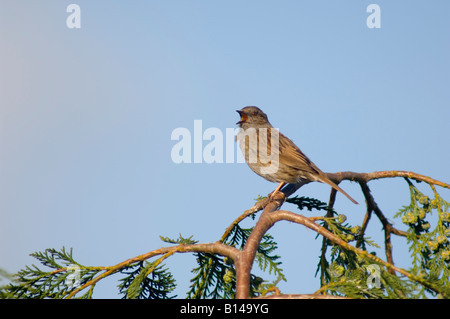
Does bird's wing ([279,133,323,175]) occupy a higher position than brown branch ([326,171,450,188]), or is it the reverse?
bird's wing ([279,133,323,175])

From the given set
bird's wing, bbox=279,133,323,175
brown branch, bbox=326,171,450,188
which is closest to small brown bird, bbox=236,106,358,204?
bird's wing, bbox=279,133,323,175

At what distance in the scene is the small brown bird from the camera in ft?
22.4

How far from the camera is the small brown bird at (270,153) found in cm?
684

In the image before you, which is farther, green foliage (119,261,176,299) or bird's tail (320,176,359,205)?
bird's tail (320,176,359,205)

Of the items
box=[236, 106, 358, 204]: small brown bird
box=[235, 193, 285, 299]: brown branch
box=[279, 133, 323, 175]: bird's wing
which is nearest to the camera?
box=[235, 193, 285, 299]: brown branch

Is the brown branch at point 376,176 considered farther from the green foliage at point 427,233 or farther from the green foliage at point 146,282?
the green foliage at point 146,282

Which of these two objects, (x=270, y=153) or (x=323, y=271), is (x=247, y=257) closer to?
(x=323, y=271)

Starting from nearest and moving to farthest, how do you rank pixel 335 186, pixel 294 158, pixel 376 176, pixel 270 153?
pixel 376 176, pixel 335 186, pixel 294 158, pixel 270 153

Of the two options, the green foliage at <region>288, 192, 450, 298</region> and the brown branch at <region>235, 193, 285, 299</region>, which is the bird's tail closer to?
the green foliage at <region>288, 192, 450, 298</region>

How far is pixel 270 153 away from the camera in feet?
23.9

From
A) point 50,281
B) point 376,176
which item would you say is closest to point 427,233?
point 376,176

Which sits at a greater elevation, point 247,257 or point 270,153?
point 270,153
